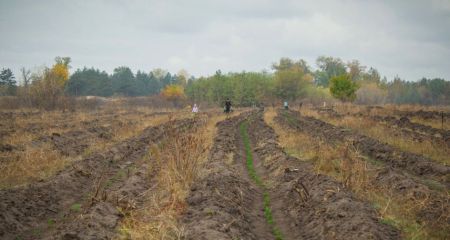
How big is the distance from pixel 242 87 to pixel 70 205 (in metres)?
84.7

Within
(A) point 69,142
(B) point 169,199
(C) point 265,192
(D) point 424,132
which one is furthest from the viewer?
(D) point 424,132

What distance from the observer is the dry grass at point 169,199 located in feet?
28.4

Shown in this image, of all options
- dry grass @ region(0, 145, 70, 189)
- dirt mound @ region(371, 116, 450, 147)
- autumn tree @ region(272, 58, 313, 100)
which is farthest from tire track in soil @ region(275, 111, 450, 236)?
autumn tree @ region(272, 58, 313, 100)

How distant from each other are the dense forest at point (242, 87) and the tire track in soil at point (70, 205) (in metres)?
48.0

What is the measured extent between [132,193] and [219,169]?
3339 mm

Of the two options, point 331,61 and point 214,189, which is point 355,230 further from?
point 331,61

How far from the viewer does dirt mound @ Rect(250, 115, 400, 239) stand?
8883mm

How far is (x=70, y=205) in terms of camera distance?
12.4 meters

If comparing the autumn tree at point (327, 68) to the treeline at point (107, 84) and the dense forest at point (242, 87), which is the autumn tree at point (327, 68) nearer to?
the dense forest at point (242, 87)

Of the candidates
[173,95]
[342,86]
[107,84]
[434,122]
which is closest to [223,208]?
[434,122]

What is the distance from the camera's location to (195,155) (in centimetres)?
1359

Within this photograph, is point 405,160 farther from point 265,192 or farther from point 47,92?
point 47,92

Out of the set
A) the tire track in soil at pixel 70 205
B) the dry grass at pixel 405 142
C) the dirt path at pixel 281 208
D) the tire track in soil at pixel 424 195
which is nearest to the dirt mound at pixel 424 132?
the dry grass at pixel 405 142

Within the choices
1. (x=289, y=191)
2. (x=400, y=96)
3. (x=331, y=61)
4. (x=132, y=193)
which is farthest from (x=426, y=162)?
(x=331, y=61)
